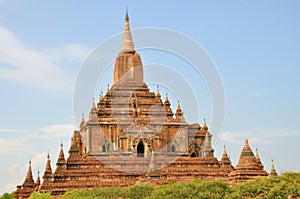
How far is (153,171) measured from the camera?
63.7m

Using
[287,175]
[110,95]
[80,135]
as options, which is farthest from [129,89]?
[287,175]

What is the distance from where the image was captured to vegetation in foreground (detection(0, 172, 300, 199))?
Answer: 43250mm

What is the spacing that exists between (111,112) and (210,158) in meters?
13.0

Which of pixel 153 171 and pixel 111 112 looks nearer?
pixel 153 171

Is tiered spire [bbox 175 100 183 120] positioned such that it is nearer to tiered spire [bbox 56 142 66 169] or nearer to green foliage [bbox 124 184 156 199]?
tiered spire [bbox 56 142 66 169]

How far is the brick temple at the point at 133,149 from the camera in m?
61.7

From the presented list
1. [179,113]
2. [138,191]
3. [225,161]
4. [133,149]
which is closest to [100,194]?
[138,191]

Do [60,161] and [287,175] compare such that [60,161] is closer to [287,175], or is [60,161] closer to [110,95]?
[110,95]

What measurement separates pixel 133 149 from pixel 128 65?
44.3 ft

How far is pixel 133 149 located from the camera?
68.2 meters

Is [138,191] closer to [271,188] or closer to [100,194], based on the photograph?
[100,194]

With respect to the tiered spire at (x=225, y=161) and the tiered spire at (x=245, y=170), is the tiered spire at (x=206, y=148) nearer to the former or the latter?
the tiered spire at (x=225, y=161)

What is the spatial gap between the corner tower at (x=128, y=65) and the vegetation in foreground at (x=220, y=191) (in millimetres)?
25078

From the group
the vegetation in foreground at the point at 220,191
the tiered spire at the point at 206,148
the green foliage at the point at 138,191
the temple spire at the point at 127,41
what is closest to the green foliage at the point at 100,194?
the vegetation in foreground at the point at 220,191
